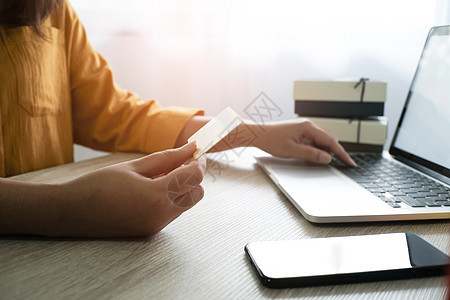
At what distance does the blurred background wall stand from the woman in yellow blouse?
39 cm

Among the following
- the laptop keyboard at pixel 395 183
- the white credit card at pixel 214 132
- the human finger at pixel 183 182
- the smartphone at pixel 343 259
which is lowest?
the laptop keyboard at pixel 395 183

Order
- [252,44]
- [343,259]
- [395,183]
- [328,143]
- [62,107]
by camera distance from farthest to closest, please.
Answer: [252,44], [62,107], [328,143], [395,183], [343,259]

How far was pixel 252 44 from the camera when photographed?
1.14 meters

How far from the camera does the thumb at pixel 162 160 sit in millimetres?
383

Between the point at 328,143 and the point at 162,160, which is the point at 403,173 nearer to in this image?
the point at 328,143

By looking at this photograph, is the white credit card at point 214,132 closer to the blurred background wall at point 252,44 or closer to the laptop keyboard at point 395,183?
the laptop keyboard at point 395,183

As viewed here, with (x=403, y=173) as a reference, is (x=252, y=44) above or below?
above

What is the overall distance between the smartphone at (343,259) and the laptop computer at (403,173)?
0.06 meters

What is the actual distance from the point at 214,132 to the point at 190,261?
0.14 m

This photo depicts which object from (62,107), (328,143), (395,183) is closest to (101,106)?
(62,107)

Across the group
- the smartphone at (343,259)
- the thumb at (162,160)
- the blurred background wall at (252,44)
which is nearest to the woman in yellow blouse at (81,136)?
the thumb at (162,160)

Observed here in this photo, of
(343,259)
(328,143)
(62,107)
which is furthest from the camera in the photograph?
(62,107)

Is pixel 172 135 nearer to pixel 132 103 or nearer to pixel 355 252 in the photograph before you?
pixel 132 103

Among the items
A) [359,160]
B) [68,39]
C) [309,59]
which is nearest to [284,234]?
[359,160]
